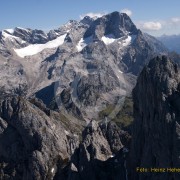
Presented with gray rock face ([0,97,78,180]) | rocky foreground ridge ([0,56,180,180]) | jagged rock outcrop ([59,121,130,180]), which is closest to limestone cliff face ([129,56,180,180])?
rocky foreground ridge ([0,56,180,180])

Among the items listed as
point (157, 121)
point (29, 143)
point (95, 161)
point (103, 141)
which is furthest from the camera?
point (29, 143)

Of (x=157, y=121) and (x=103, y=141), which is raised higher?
(x=157, y=121)

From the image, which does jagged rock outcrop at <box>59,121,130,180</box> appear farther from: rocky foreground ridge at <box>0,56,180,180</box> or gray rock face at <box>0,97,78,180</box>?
gray rock face at <box>0,97,78,180</box>

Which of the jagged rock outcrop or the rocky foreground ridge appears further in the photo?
the jagged rock outcrop

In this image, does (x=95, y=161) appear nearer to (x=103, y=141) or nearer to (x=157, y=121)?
(x=103, y=141)

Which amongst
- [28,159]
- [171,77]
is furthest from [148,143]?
[28,159]

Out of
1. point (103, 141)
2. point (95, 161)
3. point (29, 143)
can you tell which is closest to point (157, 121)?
point (95, 161)
